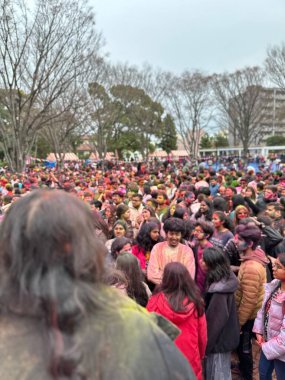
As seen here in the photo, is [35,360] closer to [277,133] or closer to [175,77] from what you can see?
[175,77]

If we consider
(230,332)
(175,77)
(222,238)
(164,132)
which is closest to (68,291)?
(230,332)

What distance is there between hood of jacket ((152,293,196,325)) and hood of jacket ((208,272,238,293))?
1.65 feet

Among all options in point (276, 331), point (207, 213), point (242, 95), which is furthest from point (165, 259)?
point (242, 95)

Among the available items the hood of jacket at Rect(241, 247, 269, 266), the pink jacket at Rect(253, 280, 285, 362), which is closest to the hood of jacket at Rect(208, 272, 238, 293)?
the pink jacket at Rect(253, 280, 285, 362)

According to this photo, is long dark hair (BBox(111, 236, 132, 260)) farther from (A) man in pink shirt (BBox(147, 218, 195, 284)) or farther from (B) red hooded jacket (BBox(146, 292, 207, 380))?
(B) red hooded jacket (BBox(146, 292, 207, 380))

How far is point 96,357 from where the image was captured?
926mm

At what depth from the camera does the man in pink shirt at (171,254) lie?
12.0ft

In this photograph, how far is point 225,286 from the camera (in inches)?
117

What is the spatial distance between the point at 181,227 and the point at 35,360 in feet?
9.92

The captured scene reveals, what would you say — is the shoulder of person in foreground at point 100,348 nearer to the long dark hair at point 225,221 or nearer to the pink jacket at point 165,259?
the pink jacket at point 165,259

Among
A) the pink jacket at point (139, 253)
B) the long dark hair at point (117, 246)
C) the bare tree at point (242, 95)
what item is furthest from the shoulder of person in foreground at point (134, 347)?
the bare tree at point (242, 95)

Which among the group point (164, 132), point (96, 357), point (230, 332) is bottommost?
point (230, 332)

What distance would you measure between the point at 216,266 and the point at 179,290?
647mm

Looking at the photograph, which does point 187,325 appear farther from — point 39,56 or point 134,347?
point 39,56
